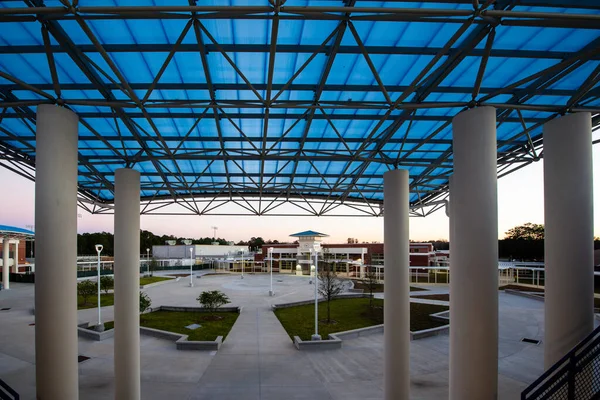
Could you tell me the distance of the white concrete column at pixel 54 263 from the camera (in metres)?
6.58

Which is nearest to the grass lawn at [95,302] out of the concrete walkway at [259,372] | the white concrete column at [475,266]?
the concrete walkway at [259,372]

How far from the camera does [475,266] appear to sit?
21.5 ft

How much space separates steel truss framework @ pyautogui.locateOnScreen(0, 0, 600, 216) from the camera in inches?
230

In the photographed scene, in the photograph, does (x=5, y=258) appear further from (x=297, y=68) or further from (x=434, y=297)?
(x=434, y=297)

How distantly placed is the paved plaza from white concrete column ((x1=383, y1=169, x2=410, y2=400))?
4.71ft

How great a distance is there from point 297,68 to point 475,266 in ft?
18.7

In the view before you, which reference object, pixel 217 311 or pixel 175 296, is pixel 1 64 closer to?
pixel 217 311

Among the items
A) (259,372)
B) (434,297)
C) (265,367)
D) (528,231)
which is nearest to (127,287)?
(259,372)

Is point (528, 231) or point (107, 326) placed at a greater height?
point (528, 231)

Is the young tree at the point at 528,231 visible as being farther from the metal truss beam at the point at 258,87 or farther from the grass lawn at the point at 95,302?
the metal truss beam at the point at 258,87

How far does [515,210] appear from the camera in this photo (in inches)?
3408

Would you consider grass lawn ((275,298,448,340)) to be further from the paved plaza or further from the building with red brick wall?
the building with red brick wall

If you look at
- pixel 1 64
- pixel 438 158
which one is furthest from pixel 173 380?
pixel 438 158

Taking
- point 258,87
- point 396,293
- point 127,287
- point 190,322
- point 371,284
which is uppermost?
point 258,87
